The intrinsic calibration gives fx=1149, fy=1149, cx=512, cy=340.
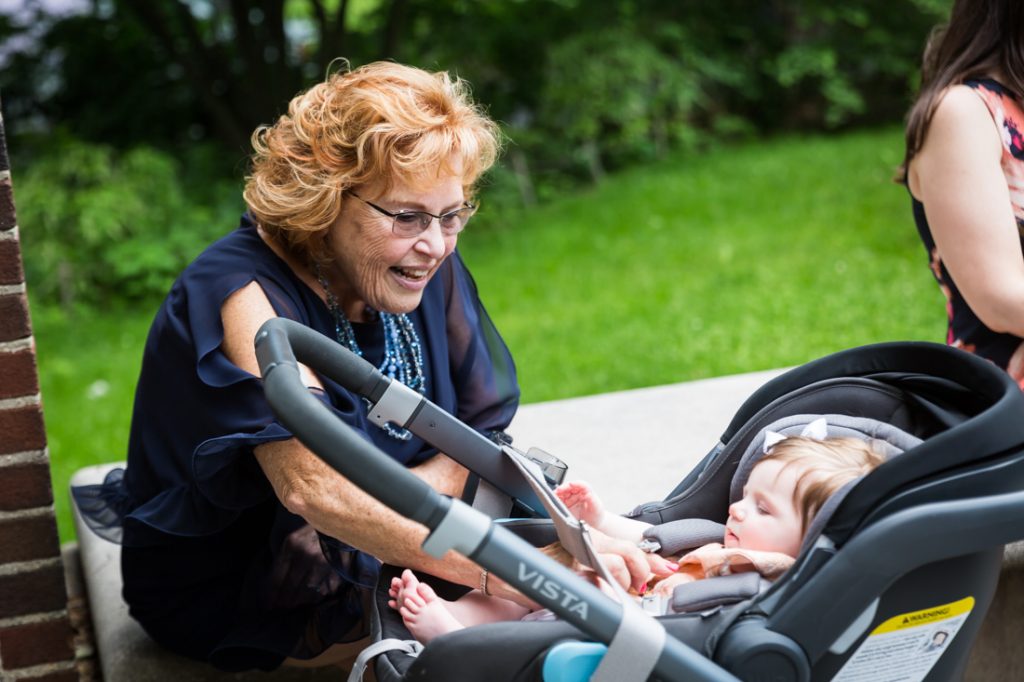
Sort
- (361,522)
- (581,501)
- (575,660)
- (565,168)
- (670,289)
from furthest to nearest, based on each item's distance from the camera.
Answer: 1. (565,168)
2. (670,289)
3. (581,501)
4. (361,522)
5. (575,660)

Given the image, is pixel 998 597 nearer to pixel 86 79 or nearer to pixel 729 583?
pixel 729 583

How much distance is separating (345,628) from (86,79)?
24.7ft

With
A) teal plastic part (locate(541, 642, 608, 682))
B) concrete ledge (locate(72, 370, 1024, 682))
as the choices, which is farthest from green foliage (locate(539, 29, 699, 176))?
teal plastic part (locate(541, 642, 608, 682))

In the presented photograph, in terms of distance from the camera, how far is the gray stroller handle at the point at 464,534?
4.67 ft

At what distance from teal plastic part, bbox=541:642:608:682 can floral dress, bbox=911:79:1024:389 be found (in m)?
1.39

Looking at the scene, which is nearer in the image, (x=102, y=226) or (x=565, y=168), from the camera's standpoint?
(x=102, y=226)

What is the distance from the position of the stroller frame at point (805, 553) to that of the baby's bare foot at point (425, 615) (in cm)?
38

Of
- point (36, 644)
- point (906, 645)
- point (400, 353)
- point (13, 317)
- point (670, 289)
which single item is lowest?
point (670, 289)

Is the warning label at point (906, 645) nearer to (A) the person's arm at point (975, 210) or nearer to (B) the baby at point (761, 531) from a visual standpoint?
(B) the baby at point (761, 531)

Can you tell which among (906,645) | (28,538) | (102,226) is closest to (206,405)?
(28,538)

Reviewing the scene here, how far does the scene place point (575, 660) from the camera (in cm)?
155

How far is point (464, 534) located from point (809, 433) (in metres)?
0.76

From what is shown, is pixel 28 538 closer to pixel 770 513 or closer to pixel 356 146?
pixel 356 146

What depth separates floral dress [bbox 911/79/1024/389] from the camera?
245 centimetres
